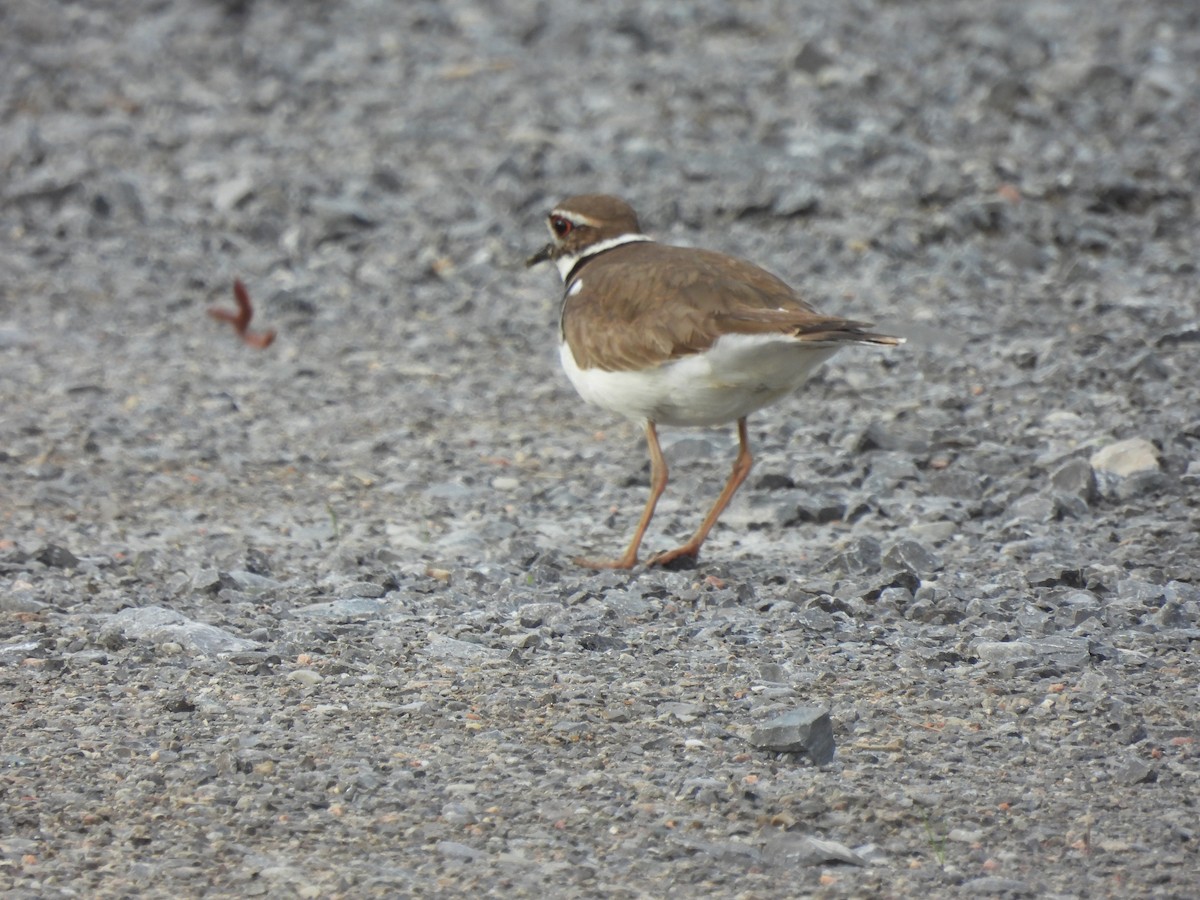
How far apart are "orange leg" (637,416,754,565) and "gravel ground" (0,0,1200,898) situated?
92 mm

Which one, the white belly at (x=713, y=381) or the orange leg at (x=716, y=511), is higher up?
the white belly at (x=713, y=381)

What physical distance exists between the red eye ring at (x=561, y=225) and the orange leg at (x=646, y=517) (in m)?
1.21

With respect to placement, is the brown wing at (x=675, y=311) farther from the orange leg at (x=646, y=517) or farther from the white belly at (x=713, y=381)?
the orange leg at (x=646, y=517)

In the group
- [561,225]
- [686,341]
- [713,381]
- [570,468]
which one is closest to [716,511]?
[713,381]

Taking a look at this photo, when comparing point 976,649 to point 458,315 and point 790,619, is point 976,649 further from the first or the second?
point 458,315

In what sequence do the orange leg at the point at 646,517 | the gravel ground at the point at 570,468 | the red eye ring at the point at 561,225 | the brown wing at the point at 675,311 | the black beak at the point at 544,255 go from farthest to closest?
the black beak at the point at 544,255
the red eye ring at the point at 561,225
the orange leg at the point at 646,517
the brown wing at the point at 675,311
the gravel ground at the point at 570,468

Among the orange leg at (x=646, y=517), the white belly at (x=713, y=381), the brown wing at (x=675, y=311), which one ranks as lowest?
the orange leg at (x=646, y=517)

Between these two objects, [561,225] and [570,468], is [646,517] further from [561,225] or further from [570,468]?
[561,225]

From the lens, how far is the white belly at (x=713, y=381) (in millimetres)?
5535

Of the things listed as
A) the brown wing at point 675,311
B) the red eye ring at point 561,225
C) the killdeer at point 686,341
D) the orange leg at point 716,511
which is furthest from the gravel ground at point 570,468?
the red eye ring at point 561,225

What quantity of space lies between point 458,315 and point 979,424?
3.27 m

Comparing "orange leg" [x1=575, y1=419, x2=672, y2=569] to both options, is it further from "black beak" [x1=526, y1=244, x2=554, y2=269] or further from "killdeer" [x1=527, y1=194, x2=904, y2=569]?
"black beak" [x1=526, y1=244, x2=554, y2=269]

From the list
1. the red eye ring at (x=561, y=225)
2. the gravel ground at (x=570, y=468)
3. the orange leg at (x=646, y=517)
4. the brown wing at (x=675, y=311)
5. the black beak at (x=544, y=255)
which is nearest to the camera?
the gravel ground at (x=570, y=468)

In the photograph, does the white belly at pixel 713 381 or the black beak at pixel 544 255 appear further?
the black beak at pixel 544 255
